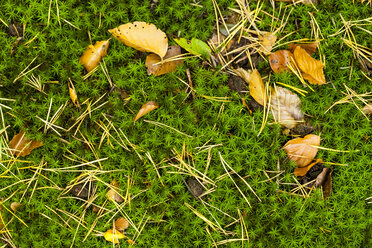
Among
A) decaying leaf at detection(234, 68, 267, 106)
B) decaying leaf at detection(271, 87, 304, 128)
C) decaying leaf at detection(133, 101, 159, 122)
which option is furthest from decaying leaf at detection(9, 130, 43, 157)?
decaying leaf at detection(271, 87, 304, 128)

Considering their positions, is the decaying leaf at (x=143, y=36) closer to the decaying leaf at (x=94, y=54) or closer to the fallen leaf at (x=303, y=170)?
the decaying leaf at (x=94, y=54)

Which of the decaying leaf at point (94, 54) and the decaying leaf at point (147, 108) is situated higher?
the decaying leaf at point (94, 54)

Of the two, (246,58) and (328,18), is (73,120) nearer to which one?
(246,58)

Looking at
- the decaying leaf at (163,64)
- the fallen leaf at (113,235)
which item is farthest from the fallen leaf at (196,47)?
the fallen leaf at (113,235)

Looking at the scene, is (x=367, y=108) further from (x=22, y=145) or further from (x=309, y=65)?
(x=22, y=145)

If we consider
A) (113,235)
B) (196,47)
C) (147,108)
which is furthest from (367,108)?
(113,235)
